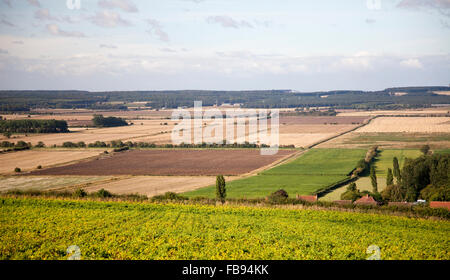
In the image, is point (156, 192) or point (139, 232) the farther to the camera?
point (156, 192)

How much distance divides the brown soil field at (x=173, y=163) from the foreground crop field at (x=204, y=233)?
935 inches

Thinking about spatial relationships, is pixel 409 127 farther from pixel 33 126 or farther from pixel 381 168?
pixel 33 126

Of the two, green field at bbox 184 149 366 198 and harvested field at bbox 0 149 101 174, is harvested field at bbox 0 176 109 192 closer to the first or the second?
harvested field at bbox 0 149 101 174

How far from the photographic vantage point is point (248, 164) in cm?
5956

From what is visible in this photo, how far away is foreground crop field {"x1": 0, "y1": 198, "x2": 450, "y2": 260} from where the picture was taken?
59.5 ft

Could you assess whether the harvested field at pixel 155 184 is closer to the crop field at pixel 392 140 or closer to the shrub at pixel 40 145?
the shrub at pixel 40 145

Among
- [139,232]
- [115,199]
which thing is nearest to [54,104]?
[115,199]

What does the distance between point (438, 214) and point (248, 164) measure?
109ft

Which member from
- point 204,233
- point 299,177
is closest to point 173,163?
point 299,177

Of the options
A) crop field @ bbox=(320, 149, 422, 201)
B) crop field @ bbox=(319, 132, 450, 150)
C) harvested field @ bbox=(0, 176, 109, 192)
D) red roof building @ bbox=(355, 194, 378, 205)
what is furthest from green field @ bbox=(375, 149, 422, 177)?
harvested field @ bbox=(0, 176, 109, 192)

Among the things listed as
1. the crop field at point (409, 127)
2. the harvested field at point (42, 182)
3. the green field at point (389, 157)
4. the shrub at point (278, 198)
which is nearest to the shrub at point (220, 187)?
Result: the shrub at point (278, 198)

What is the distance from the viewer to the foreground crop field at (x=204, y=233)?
18.1 m
